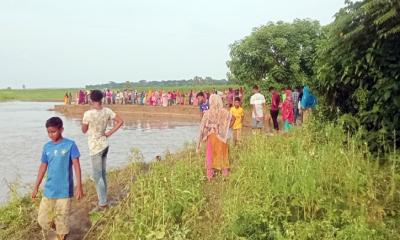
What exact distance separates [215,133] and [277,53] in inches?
717

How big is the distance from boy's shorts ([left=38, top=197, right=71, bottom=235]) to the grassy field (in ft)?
1.82

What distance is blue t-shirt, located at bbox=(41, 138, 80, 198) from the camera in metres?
6.34

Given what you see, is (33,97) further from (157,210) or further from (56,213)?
(157,210)

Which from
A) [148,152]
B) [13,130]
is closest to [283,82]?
[148,152]

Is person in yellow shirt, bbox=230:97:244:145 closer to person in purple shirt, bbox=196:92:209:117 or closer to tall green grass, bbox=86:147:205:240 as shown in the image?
person in purple shirt, bbox=196:92:209:117

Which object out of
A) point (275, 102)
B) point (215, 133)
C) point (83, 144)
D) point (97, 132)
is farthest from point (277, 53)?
point (97, 132)

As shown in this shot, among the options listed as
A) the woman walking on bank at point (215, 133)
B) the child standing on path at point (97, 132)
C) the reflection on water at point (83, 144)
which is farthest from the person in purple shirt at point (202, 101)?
the child standing on path at point (97, 132)

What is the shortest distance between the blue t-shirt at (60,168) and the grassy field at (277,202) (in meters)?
0.83

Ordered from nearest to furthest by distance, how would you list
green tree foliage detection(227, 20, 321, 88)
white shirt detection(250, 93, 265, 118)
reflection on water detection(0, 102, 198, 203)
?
white shirt detection(250, 93, 265, 118) → reflection on water detection(0, 102, 198, 203) → green tree foliage detection(227, 20, 321, 88)

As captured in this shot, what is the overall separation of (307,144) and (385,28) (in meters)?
2.37

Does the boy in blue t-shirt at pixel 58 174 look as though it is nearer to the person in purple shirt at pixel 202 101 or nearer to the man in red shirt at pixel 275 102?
the person in purple shirt at pixel 202 101

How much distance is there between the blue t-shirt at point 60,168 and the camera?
20.8ft

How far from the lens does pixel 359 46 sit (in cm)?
762

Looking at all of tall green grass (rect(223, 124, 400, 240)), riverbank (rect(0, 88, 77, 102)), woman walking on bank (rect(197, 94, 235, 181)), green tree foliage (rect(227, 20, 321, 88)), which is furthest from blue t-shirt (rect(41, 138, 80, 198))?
riverbank (rect(0, 88, 77, 102))
